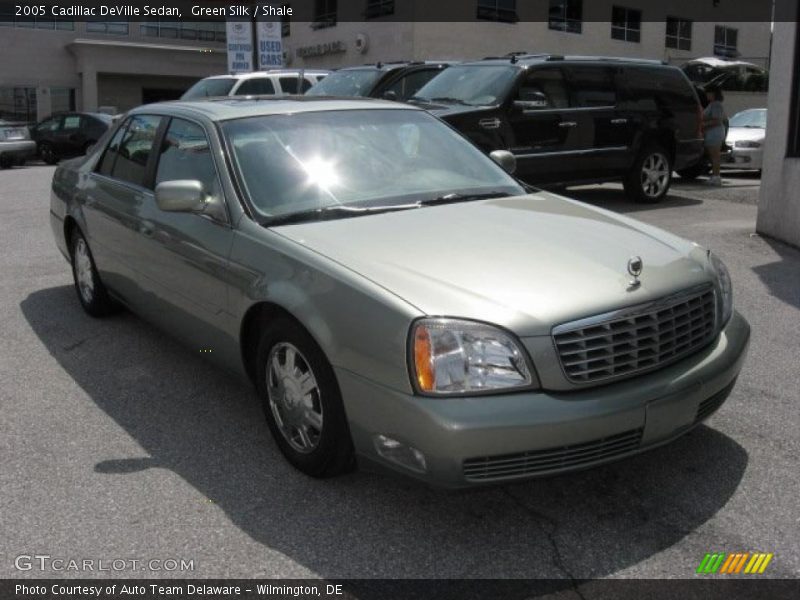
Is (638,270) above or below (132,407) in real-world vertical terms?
above

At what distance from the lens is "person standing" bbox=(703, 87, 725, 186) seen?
13664mm

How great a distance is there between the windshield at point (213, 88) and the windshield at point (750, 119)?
384 inches

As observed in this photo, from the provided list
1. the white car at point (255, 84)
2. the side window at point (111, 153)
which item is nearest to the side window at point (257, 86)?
the white car at point (255, 84)

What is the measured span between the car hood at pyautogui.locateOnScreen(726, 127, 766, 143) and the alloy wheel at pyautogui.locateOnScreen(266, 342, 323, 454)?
46.7 ft

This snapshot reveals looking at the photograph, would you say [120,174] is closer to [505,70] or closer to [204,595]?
[204,595]

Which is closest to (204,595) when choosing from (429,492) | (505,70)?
(429,492)

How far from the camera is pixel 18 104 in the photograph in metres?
37.3

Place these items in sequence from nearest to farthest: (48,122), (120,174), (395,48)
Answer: (120,174) → (48,122) → (395,48)

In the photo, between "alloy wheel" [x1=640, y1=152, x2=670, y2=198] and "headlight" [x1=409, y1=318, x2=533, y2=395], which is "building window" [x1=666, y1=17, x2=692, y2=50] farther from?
"headlight" [x1=409, y1=318, x2=533, y2=395]

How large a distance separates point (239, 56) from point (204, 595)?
20396mm

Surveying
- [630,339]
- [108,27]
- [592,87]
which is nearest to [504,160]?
[630,339]

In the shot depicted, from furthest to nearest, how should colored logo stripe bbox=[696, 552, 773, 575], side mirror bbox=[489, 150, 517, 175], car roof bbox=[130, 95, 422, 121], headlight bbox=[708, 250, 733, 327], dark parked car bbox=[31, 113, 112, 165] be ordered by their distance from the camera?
dark parked car bbox=[31, 113, 112, 165] → side mirror bbox=[489, 150, 517, 175] → car roof bbox=[130, 95, 422, 121] → headlight bbox=[708, 250, 733, 327] → colored logo stripe bbox=[696, 552, 773, 575]

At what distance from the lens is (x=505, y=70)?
412 inches

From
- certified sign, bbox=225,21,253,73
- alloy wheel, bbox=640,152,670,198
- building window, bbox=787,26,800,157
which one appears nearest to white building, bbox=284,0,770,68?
certified sign, bbox=225,21,253,73
